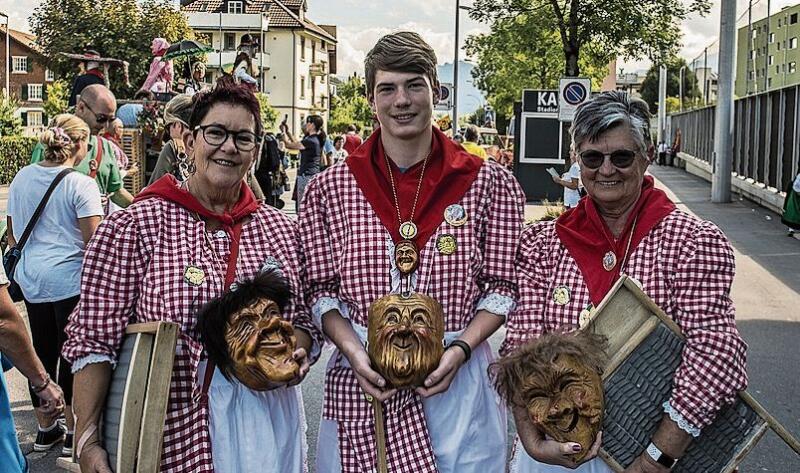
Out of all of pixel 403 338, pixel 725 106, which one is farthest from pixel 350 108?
pixel 403 338

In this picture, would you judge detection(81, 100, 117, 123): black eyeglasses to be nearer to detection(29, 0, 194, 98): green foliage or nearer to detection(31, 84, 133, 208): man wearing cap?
detection(31, 84, 133, 208): man wearing cap

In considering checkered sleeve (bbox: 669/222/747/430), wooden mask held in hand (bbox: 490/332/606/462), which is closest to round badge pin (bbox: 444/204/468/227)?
wooden mask held in hand (bbox: 490/332/606/462)

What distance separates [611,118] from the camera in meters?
3.30

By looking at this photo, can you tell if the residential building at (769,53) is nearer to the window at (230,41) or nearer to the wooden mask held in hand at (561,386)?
the wooden mask held in hand at (561,386)

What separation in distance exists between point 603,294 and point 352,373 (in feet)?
3.04

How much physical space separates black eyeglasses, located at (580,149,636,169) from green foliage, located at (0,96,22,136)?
111 feet

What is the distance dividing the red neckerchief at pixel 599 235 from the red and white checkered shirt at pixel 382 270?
0.23 metres

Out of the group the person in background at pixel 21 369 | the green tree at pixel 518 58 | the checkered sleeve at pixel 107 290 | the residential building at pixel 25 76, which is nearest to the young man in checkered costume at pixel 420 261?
the checkered sleeve at pixel 107 290

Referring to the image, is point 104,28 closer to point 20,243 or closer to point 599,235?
point 20,243

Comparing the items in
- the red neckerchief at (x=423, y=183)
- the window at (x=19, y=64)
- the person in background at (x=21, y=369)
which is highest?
the window at (x=19, y=64)

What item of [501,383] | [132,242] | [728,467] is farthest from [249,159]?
[728,467]

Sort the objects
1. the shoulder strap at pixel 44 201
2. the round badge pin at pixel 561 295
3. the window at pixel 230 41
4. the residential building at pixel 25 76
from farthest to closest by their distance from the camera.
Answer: the residential building at pixel 25 76
the window at pixel 230 41
the shoulder strap at pixel 44 201
the round badge pin at pixel 561 295

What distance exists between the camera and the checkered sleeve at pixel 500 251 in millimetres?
3479

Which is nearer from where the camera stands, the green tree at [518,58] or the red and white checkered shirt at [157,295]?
the red and white checkered shirt at [157,295]
